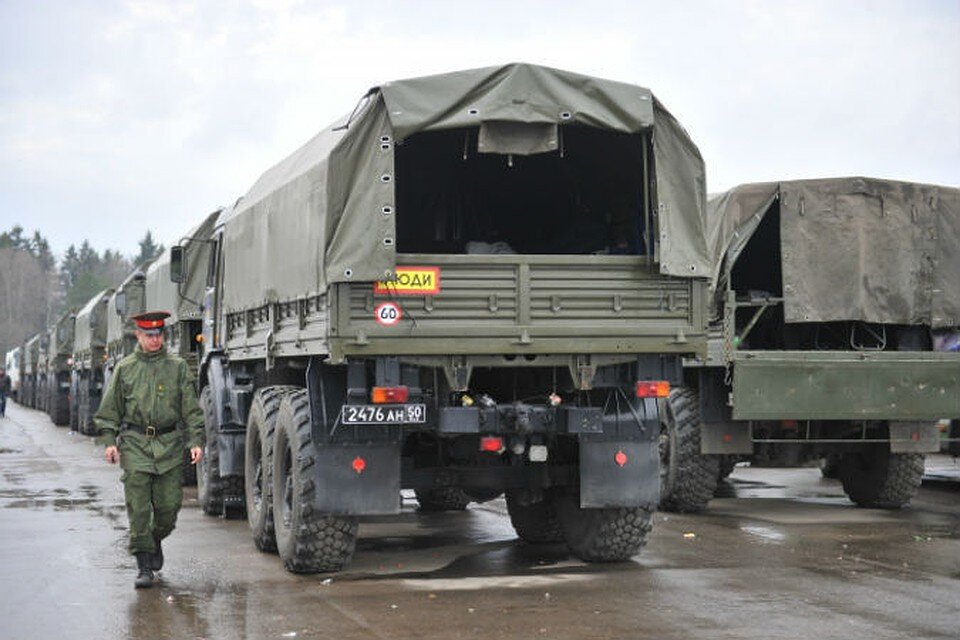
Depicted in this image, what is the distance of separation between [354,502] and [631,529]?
207cm

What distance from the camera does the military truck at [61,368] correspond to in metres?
38.5

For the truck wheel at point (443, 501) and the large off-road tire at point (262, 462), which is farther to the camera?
the truck wheel at point (443, 501)

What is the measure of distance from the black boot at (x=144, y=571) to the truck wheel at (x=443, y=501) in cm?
466

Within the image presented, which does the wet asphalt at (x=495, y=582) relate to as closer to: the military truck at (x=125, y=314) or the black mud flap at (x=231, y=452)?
the black mud flap at (x=231, y=452)

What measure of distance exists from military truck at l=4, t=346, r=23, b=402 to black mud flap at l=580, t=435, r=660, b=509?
5721 cm

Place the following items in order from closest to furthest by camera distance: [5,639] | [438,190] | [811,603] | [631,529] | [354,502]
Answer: [5,639], [811,603], [354,502], [631,529], [438,190]

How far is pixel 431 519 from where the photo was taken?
1296 cm

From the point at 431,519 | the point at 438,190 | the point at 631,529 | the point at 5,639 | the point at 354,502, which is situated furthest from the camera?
the point at 431,519

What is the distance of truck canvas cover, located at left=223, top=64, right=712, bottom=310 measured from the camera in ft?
28.2

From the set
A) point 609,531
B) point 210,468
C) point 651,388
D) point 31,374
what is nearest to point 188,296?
point 210,468

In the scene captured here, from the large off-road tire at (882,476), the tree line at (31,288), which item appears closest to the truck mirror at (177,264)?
the large off-road tire at (882,476)

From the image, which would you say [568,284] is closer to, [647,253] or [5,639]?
[647,253]

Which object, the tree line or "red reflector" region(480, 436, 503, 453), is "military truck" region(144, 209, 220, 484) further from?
the tree line

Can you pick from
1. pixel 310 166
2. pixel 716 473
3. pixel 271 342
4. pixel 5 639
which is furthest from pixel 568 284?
pixel 716 473
